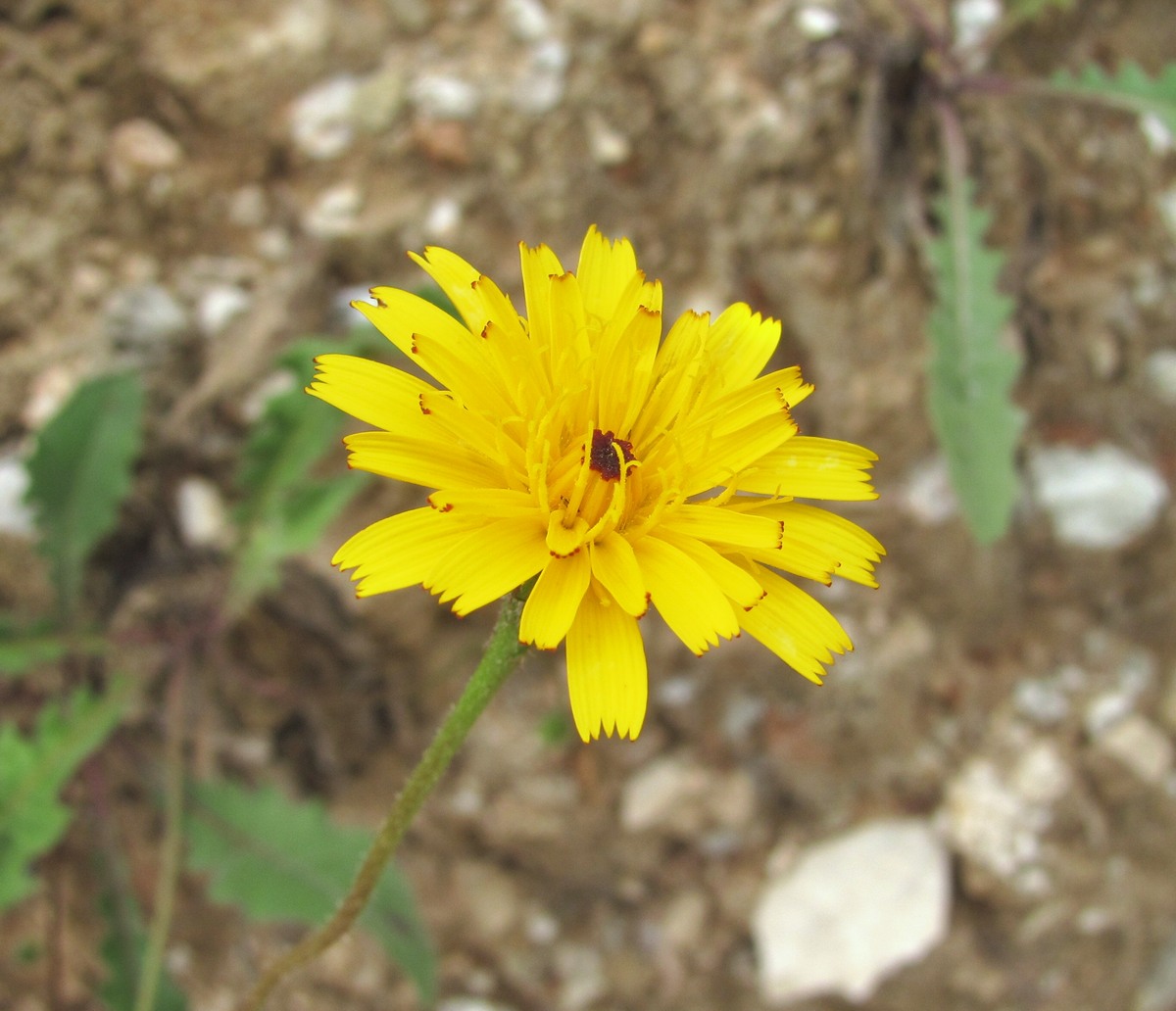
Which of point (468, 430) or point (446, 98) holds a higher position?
point (446, 98)

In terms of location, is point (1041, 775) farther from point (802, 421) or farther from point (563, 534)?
point (563, 534)

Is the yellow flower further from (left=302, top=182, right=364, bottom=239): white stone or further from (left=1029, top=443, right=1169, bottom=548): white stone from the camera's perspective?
(left=1029, top=443, right=1169, bottom=548): white stone

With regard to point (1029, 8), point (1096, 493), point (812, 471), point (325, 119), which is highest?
point (1029, 8)

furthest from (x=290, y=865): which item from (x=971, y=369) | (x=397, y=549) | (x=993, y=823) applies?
(x=971, y=369)

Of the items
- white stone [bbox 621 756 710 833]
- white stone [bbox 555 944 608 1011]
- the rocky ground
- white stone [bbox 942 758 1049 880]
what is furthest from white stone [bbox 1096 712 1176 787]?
white stone [bbox 555 944 608 1011]

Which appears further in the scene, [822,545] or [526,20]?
[526,20]
